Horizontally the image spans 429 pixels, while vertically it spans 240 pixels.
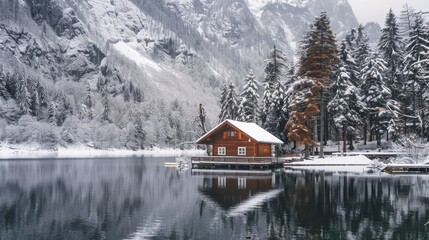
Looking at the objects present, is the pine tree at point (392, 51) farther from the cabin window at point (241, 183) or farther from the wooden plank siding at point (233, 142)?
the cabin window at point (241, 183)

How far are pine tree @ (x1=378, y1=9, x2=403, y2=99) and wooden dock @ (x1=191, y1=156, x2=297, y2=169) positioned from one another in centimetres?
2286

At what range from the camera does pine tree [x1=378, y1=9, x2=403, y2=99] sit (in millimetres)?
79750

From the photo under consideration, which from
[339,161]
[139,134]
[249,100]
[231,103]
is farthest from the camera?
[139,134]

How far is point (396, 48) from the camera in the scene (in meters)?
81.4

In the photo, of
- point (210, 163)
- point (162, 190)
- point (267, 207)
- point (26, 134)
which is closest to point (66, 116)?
point (26, 134)

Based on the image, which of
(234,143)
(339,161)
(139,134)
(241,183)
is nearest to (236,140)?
(234,143)

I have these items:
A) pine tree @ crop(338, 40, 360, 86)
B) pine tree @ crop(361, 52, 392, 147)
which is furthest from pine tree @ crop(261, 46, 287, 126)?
pine tree @ crop(361, 52, 392, 147)

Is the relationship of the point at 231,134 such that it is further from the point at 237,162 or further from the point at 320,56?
the point at 320,56

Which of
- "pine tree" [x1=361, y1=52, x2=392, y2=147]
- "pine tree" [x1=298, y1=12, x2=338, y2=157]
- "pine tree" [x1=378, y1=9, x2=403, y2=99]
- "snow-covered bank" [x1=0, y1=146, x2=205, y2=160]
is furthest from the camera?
"snow-covered bank" [x1=0, y1=146, x2=205, y2=160]

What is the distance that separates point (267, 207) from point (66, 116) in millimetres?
151434

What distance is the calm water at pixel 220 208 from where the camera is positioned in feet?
80.7

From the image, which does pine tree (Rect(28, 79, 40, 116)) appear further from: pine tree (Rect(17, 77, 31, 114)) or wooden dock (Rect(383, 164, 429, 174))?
wooden dock (Rect(383, 164, 429, 174))

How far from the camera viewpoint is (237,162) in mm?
68438

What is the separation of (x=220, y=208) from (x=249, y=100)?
187 ft
